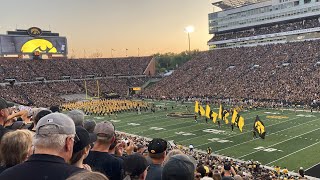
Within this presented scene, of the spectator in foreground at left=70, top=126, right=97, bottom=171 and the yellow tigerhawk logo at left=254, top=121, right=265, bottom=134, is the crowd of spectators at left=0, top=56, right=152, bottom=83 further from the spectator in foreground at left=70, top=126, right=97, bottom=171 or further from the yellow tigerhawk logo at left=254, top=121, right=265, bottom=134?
the spectator in foreground at left=70, top=126, right=97, bottom=171

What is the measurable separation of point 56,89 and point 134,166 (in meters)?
59.5

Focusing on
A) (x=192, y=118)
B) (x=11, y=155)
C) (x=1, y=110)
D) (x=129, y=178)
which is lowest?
(x=192, y=118)

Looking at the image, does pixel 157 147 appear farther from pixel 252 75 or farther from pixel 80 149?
pixel 252 75

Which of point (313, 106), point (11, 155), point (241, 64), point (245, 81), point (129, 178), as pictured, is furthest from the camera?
point (241, 64)

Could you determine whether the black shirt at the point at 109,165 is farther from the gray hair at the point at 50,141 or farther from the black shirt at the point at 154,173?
the gray hair at the point at 50,141

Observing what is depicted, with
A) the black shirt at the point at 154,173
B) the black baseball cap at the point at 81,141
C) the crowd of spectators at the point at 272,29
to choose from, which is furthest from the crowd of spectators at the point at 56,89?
the black baseball cap at the point at 81,141

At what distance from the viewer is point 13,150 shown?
126 inches

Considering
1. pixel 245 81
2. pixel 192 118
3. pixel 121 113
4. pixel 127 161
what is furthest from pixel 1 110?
pixel 245 81

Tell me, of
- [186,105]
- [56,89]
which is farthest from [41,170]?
[56,89]

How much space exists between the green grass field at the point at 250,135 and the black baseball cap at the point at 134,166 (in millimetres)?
15478

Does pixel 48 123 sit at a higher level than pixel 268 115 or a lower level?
higher

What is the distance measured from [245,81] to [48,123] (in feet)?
171

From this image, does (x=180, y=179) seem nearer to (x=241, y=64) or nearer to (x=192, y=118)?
(x=192, y=118)

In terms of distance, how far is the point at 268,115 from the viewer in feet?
111
